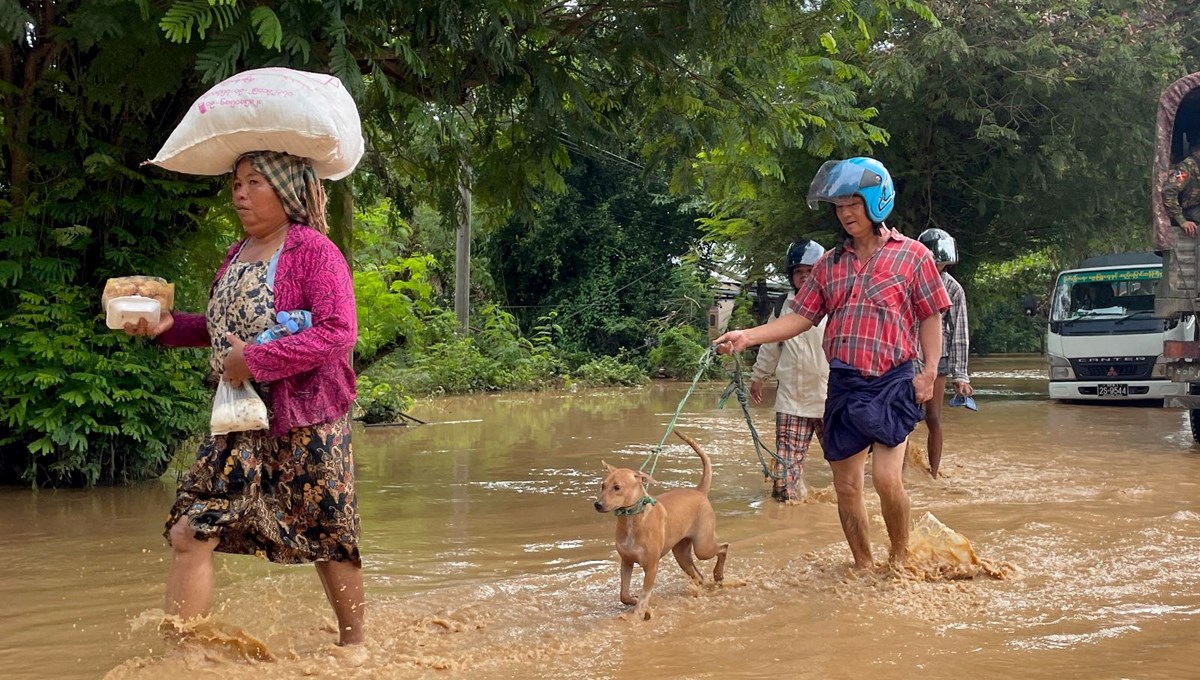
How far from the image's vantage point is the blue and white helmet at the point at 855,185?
6.22 m

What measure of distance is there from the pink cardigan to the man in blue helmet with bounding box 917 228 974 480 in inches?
241

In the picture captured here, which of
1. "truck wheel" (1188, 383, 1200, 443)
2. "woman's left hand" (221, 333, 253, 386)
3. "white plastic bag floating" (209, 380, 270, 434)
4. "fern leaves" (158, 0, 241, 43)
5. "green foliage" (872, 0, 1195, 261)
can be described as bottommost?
"truck wheel" (1188, 383, 1200, 443)

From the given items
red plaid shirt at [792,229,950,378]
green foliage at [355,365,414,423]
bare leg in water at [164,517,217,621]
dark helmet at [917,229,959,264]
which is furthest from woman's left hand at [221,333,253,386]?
green foliage at [355,365,414,423]

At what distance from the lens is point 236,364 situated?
4.38 m

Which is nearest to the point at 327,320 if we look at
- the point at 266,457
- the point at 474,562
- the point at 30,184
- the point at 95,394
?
the point at 266,457

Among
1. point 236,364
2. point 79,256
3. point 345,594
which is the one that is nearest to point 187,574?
point 345,594

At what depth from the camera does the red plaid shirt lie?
626 cm

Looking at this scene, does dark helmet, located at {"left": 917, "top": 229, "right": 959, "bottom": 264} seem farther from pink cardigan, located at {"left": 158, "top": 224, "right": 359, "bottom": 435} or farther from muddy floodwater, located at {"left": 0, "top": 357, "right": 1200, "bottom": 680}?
pink cardigan, located at {"left": 158, "top": 224, "right": 359, "bottom": 435}

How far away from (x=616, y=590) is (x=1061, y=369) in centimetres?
1467

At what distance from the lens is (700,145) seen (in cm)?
1015

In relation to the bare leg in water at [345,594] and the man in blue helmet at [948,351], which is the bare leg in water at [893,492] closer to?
the bare leg in water at [345,594]

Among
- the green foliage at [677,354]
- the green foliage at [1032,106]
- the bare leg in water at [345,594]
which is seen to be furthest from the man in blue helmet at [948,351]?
the green foliage at [677,354]

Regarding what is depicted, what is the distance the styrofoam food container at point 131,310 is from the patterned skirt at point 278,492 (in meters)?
0.53

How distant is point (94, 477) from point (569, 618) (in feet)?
→ 16.6
